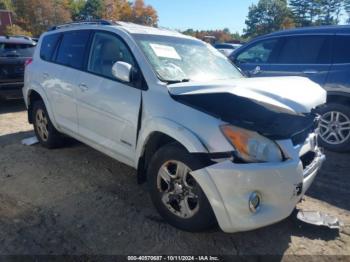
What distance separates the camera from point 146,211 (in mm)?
3434

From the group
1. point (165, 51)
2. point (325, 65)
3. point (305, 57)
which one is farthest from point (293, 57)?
point (165, 51)

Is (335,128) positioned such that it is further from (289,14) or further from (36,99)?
(289,14)

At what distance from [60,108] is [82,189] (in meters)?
1.28

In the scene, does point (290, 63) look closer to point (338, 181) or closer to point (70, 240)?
point (338, 181)

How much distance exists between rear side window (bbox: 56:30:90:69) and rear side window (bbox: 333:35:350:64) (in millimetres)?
3727

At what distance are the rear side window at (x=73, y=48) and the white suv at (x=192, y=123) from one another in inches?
1.1

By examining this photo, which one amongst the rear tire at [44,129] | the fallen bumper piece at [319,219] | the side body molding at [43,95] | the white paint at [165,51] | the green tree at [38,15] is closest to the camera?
the fallen bumper piece at [319,219]

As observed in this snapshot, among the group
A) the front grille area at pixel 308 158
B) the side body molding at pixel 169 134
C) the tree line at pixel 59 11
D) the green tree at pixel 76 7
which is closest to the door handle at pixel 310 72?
the front grille area at pixel 308 158

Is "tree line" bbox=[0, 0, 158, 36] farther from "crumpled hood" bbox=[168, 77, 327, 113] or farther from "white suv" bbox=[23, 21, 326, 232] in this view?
"crumpled hood" bbox=[168, 77, 327, 113]

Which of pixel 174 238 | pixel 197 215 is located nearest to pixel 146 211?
pixel 174 238

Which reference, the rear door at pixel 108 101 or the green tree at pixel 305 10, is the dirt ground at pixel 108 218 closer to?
the rear door at pixel 108 101

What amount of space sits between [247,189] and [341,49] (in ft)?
12.3

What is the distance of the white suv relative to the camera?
2.58 m

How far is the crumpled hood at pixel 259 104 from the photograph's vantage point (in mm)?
2621
